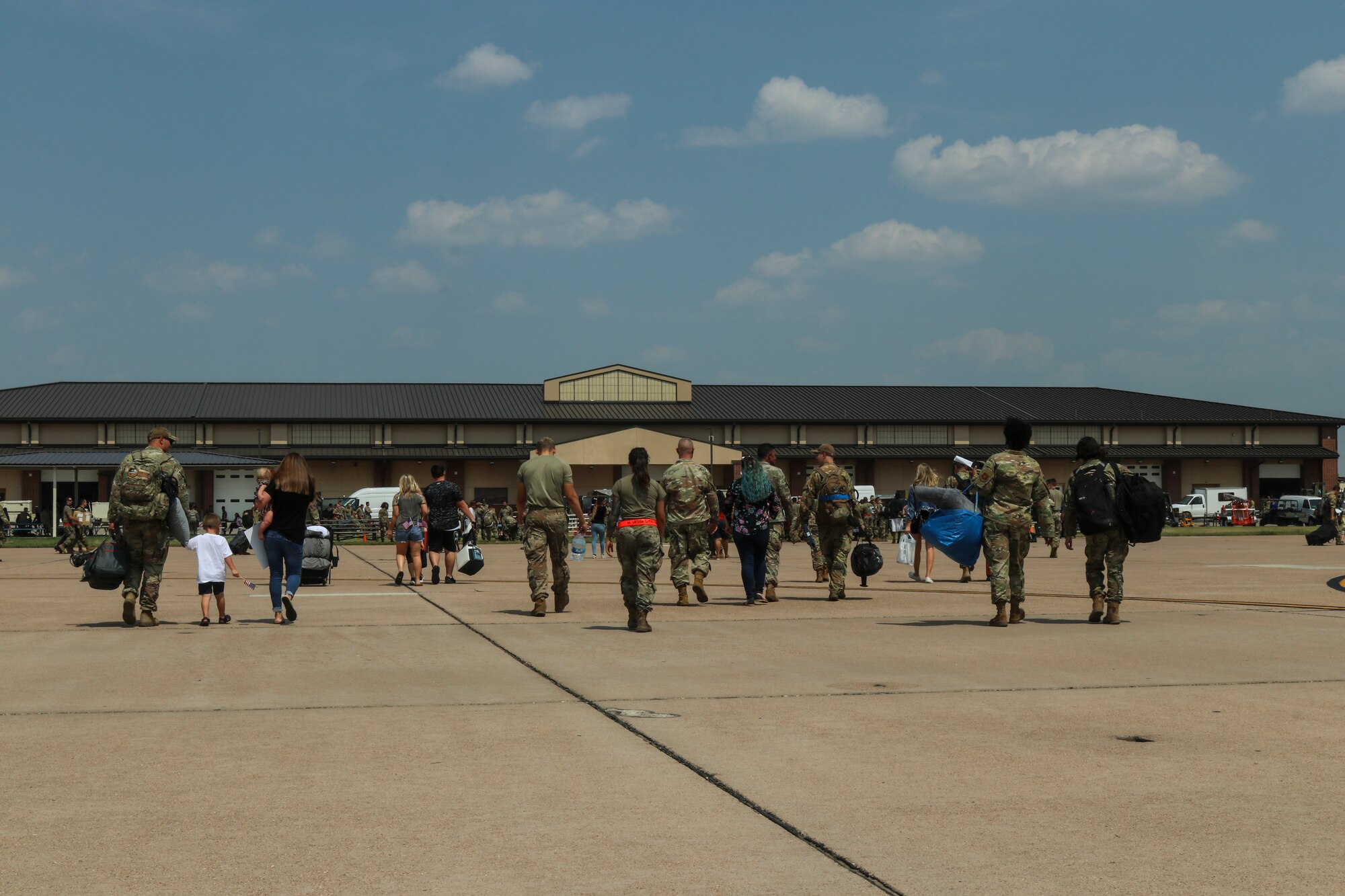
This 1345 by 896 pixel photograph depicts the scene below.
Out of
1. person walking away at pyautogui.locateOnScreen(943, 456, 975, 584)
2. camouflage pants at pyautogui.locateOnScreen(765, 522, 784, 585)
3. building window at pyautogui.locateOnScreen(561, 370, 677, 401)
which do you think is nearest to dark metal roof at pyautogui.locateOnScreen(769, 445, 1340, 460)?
building window at pyautogui.locateOnScreen(561, 370, 677, 401)

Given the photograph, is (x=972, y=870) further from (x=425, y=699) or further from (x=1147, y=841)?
(x=425, y=699)

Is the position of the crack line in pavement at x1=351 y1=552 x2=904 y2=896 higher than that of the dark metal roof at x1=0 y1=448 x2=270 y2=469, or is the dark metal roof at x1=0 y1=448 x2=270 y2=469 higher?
the dark metal roof at x1=0 y1=448 x2=270 y2=469

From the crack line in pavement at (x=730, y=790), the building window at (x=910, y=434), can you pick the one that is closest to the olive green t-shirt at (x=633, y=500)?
the crack line in pavement at (x=730, y=790)

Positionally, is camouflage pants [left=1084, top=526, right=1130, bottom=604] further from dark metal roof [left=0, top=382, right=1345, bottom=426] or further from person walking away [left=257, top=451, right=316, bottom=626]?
dark metal roof [left=0, top=382, right=1345, bottom=426]

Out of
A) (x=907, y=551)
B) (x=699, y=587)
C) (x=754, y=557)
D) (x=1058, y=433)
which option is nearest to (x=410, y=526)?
(x=699, y=587)

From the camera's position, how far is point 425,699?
7.67 m

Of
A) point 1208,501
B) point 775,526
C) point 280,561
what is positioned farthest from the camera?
point 1208,501

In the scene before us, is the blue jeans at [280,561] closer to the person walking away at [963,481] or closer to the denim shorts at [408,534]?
the denim shorts at [408,534]

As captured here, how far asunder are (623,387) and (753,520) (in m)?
60.5

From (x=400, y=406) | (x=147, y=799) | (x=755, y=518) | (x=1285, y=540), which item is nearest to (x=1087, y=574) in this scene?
(x=755, y=518)

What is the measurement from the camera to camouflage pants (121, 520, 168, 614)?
11727mm

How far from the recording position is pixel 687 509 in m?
13.9

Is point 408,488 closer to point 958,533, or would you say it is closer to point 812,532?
point 812,532

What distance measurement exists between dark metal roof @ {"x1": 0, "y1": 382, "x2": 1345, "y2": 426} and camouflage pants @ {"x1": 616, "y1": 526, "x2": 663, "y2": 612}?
58.7 meters
